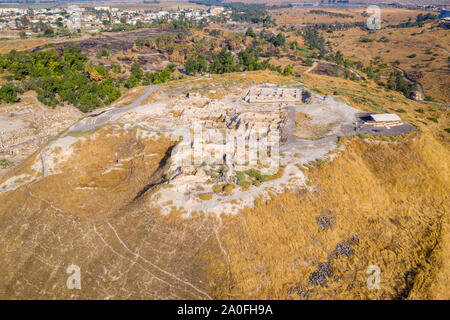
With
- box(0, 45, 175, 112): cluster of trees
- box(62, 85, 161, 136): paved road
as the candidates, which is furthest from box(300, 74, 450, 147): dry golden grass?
box(0, 45, 175, 112): cluster of trees

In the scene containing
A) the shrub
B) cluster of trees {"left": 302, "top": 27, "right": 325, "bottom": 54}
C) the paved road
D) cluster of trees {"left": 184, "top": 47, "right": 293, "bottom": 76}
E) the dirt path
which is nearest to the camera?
the shrub

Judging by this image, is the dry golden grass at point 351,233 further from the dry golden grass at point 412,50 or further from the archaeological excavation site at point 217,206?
the dry golden grass at point 412,50

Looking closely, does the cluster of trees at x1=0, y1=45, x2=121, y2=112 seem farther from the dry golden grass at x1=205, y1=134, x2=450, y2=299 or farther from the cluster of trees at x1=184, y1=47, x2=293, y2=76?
the dry golden grass at x1=205, y1=134, x2=450, y2=299

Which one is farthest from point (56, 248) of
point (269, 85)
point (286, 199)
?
point (269, 85)

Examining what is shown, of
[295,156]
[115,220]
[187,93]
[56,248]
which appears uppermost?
[187,93]

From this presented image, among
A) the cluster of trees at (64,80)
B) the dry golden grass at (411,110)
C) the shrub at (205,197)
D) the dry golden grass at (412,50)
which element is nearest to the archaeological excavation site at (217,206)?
the shrub at (205,197)

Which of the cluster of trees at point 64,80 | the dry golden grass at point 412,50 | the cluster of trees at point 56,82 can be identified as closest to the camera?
the cluster of trees at point 56,82
